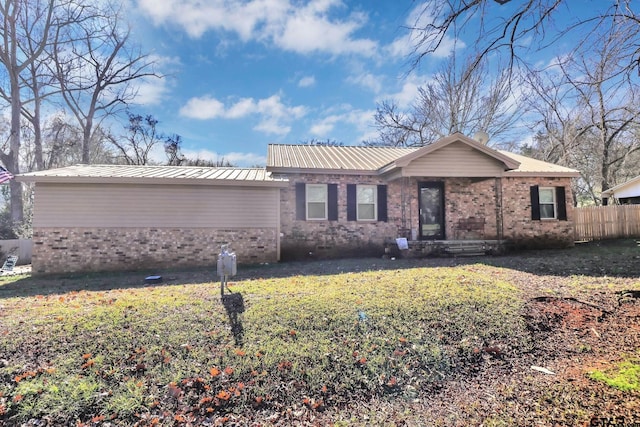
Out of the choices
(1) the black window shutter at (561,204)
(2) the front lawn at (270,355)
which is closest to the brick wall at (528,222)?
(1) the black window shutter at (561,204)

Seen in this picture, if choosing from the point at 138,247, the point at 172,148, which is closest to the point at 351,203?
the point at 138,247

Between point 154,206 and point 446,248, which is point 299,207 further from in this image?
point 446,248

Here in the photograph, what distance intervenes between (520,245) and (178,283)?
475 inches

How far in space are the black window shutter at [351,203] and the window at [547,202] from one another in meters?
7.46

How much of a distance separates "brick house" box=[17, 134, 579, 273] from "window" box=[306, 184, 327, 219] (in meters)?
0.04

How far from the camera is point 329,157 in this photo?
12.8 meters

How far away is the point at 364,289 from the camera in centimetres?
602

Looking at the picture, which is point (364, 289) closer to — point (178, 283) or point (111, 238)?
point (178, 283)

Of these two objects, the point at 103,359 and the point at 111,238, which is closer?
the point at 103,359

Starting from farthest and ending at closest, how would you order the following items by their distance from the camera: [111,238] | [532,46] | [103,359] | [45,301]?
[111,238] → [45,301] → [532,46] → [103,359]

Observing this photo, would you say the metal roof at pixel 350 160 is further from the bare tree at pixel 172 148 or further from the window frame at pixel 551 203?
the bare tree at pixel 172 148

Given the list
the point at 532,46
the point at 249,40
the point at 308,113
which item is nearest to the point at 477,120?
the point at 308,113

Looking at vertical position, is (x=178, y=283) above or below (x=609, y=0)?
below

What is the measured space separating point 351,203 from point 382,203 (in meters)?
1.15
